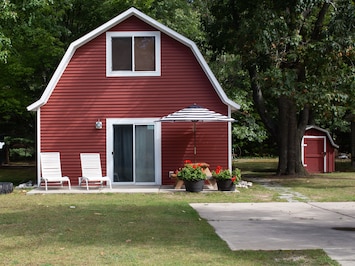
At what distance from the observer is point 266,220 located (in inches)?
362

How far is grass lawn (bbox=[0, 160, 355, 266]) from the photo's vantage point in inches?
237

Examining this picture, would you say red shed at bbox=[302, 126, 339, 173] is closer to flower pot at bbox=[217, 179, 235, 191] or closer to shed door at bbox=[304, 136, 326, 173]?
shed door at bbox=[304, 136, 326, 173]

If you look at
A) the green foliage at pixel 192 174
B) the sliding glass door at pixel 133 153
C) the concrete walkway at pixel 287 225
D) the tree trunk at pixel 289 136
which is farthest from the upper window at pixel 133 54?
the concrete walkway at pixel 287 225

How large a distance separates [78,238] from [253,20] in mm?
11446

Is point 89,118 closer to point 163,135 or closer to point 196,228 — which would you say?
point 163,135

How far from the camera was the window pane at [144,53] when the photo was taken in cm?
1591

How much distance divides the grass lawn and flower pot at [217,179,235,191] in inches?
35.7

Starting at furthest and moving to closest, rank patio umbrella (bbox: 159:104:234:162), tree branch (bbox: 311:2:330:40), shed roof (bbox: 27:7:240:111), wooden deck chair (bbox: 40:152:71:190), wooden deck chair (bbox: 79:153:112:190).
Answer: tree branch (bbox: 311:2:330:40) < shed roof (bbox: 27:7:240:111) < wooden deck chair (bbox: 79:153:112:190) < wooden deck chair (bbox: 40:152:71:190) < patio umbrella (bbox: 159:104:234:162)

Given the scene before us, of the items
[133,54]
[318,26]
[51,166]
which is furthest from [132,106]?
[318,26]

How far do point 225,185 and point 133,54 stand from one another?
482 centimetres

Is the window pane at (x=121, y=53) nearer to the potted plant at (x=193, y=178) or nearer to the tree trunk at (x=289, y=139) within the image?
the potted plant at (x=193, y=178)

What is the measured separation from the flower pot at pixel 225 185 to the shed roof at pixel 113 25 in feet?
8.64

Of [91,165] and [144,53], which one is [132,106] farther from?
[91,165]

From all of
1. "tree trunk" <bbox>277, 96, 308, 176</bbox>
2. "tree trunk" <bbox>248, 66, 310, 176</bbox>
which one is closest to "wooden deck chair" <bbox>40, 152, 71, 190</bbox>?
"tree trunk" <bbox>248, 66, 310, 176</bbox>
